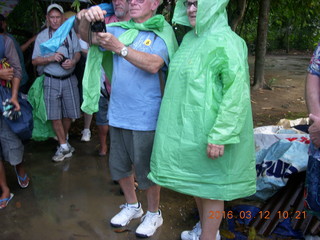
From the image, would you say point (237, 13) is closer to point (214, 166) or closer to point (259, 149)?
point (259, 149)

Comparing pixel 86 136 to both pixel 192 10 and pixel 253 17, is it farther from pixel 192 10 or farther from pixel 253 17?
pixel 253 17

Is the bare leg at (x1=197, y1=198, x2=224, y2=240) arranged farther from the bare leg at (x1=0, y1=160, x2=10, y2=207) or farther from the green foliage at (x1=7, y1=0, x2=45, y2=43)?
the green foliage at (x1=7, y1=0, x2=45, y2=43)

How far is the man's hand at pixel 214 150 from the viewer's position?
1.99 metres

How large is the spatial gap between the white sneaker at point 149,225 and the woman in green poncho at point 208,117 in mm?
632

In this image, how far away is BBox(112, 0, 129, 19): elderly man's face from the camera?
3000 millimetres

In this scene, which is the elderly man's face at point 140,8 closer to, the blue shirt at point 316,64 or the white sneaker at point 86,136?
the blue shirt at point 316,64

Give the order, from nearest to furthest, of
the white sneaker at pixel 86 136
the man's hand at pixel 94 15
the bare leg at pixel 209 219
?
the man's hand at pixel 94 15
the bare leg at pixel 209 219
the white sneaker at pixel 86 136

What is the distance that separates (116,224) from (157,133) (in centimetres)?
99

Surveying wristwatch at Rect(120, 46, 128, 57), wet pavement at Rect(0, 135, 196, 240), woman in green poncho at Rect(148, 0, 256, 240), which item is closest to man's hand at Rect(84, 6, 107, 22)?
wristwatch at Rect(120, 46, 128, 57)

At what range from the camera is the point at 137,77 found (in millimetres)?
2402

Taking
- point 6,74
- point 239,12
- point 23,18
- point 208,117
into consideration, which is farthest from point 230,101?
point 23,18

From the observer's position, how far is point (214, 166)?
210 centimetres

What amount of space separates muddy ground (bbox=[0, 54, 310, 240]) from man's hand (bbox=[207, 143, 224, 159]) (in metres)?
1.00

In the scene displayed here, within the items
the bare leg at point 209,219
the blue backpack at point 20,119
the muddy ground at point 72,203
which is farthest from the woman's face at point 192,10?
the blue backpack at point 20,119
